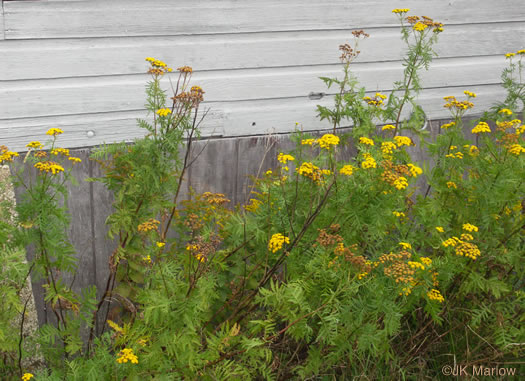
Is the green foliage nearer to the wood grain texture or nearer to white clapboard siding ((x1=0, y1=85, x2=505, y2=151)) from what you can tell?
white clapboard siding ((x1=0, y1=85, x2=505, y2=151))

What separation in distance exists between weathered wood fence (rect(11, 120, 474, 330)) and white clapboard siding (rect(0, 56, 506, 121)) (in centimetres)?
29

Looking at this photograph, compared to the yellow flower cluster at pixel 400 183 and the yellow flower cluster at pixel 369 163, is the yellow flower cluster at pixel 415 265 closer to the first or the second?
the yellow flower cluster at pixel 400 183

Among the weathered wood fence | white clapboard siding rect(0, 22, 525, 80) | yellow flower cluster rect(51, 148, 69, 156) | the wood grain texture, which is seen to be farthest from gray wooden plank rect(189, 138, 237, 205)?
yellow flower cluster rect(51, 148, 69, 156)

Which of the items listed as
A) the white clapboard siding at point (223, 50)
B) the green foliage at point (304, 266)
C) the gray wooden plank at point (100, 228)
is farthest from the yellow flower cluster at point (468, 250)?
the gray wooden plank at point (100, 228)

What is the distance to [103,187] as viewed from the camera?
4.06 metres

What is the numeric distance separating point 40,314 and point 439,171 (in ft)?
8.21

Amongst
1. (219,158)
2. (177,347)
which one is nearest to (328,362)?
(177,347)

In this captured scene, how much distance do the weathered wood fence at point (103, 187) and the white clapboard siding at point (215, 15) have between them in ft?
2.34

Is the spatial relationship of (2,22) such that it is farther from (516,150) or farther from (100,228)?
(516,150)

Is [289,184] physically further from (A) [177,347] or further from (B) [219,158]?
(B) [219,158]

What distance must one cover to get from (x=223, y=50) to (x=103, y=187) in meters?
1.13

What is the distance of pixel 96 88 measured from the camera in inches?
153

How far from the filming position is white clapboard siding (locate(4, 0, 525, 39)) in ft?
12.0

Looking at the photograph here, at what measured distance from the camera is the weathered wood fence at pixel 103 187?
4012 mm
